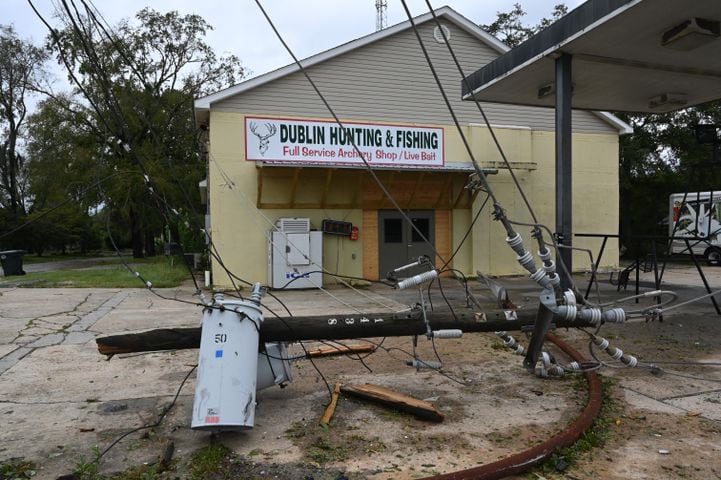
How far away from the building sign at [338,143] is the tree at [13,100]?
25.1 metres

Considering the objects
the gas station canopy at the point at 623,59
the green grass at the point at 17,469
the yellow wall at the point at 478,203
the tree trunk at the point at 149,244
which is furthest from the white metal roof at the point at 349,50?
the tree trunk at the point at 149,244

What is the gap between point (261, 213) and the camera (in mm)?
13781

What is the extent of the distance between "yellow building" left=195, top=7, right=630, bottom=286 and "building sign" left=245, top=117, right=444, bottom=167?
0.09ft

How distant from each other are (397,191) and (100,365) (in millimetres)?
10019

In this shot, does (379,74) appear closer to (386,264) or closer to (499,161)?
(499,161)

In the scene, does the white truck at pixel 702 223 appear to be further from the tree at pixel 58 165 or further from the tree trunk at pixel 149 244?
the tree trunk at pixel 149 244

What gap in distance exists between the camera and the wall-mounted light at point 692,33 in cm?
656

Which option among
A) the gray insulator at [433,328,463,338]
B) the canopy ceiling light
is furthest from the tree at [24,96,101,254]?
the gray insulator at [433,328,463,338]

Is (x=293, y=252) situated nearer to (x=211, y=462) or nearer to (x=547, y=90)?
(x=547, y=90)

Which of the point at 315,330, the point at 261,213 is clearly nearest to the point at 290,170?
the point at 261,213

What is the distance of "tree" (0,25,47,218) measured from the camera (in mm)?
34250

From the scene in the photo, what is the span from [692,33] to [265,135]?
9.50m

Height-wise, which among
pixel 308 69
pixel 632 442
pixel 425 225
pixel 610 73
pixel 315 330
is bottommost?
pixel 632 442

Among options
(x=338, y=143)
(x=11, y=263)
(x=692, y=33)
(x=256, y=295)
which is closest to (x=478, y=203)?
(x=338, y=143)
